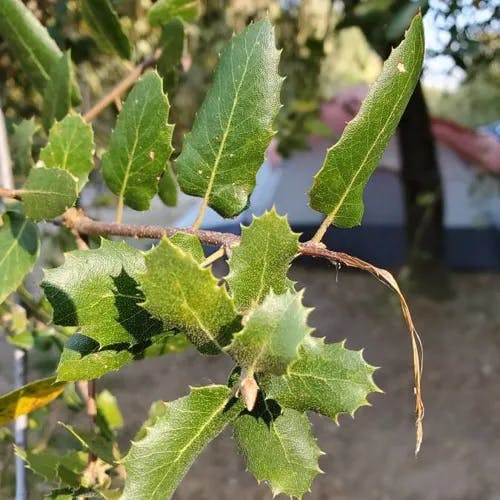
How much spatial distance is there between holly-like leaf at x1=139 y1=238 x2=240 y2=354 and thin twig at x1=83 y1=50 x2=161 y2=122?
1.32 feet

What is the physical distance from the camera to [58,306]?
451 millimetres

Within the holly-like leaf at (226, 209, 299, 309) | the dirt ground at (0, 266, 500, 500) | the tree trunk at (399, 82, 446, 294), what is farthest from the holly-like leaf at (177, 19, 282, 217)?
the tree trunk at (399, 82, 446, 294)

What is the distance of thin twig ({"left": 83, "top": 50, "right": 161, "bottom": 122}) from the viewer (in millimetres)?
740

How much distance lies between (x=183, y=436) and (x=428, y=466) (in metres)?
1.71

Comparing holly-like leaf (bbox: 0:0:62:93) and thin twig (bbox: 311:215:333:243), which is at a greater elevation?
holly-like leaf (bbox: 0:0:62:93)

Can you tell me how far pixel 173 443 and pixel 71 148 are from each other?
294mm

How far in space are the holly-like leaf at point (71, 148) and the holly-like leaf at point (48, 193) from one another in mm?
32

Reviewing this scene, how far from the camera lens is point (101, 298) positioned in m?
0.45

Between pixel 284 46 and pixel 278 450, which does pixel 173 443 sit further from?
pixel 284 46

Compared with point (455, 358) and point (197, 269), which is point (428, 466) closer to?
point (455, 358)

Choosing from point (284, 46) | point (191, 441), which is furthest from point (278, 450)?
point (284, 46)

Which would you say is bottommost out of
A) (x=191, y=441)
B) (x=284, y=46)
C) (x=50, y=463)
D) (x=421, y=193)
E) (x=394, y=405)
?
(x=394, y=405)

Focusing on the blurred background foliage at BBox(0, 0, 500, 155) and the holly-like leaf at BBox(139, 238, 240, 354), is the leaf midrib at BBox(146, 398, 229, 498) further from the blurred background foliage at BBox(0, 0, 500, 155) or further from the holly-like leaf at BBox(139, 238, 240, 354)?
the blurred background foliage at BBox(0, 0, 500, 155)

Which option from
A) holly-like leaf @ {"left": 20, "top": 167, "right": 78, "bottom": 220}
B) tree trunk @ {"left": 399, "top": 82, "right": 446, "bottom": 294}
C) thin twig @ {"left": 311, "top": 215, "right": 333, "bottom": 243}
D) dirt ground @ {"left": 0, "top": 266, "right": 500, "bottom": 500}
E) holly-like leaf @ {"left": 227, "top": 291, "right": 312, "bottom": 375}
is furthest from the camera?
tree trunk @ {"left": 399, "top": 82, "right": 446, "bottom": 294}
